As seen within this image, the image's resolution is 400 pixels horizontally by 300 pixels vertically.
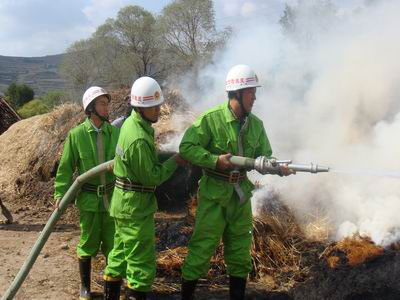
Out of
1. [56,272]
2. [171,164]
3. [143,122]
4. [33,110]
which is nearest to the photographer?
[143,122]

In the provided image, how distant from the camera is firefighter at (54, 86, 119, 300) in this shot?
459 cm

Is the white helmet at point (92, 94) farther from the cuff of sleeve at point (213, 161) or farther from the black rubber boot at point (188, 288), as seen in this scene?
the black rubber boot at point (188, 288)

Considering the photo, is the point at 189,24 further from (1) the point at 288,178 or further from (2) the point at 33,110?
(1) the point at 288,178

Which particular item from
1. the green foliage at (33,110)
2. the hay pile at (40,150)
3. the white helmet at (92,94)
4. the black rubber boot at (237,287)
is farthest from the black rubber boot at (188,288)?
the green foliage at (33,110)

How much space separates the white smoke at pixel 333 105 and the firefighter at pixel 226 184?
2.29 m

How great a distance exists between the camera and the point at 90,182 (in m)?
4.62

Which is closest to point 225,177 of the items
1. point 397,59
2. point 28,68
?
point 397,59

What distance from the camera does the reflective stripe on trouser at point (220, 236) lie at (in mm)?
4090

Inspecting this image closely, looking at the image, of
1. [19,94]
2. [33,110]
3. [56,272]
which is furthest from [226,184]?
[19,94]

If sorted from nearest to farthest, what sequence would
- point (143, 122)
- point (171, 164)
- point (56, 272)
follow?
1. point (143, 122)
2. point (171, 164)
3. point (56, 272)

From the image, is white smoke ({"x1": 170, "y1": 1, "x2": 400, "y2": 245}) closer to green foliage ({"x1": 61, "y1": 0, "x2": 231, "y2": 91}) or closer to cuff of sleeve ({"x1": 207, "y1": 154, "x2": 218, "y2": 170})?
cuff of sleeve ({"x1": 207, "y1": 154, "x2": 218, "y2": 170})

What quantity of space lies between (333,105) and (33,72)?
87658mm

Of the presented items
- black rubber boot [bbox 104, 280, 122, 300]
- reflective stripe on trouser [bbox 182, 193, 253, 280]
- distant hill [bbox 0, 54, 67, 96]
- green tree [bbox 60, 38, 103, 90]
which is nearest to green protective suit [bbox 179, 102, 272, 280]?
reflective stripe on trouser [bbox 182, 193, 253, 280]

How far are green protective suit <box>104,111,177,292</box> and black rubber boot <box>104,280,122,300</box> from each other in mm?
311
